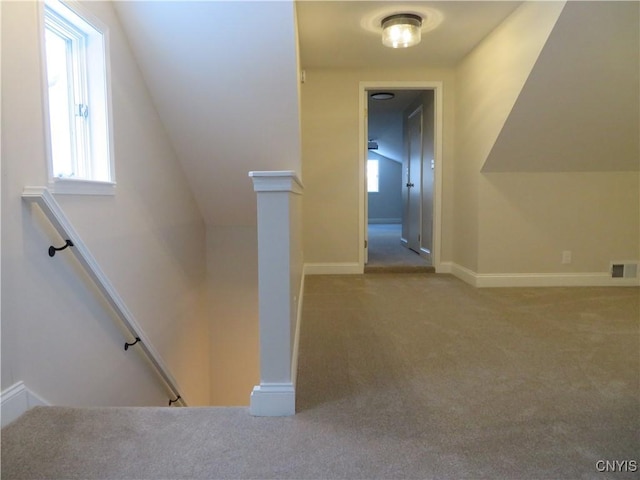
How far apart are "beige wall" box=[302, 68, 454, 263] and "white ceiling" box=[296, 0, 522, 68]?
13 cm

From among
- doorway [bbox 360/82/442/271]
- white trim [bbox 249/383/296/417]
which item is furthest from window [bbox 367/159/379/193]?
white trim [bbox 249/383/296/417]

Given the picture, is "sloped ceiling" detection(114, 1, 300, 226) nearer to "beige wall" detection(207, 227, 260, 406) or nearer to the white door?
"beige wall" detection(207, 227, 260, 406)

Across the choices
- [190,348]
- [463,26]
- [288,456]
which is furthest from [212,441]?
[463,26]

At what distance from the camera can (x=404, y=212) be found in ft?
20.0

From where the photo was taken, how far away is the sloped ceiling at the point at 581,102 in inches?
104

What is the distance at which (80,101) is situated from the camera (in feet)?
7.78

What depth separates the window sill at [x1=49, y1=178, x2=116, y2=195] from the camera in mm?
1928

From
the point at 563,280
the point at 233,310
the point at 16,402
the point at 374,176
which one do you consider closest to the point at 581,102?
the point at 563,280

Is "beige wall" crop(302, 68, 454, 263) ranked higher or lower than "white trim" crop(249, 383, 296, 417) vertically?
higher

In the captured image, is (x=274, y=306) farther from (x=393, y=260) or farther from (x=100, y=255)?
(x=393, y=260)

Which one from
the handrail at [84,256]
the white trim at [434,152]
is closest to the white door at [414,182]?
the white trim at [434,152]

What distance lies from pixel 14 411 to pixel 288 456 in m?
1.10

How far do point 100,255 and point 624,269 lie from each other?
434cm

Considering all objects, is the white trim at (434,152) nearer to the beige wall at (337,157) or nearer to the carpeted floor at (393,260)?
Answer: the beige wall at (337,157)
